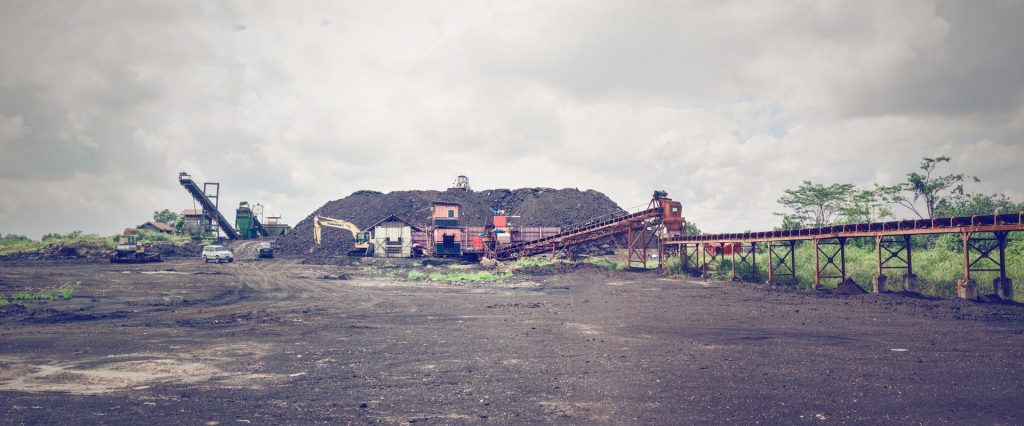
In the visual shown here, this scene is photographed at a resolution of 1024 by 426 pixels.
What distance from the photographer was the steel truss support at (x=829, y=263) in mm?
25688

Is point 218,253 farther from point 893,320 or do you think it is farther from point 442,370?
point 893,320

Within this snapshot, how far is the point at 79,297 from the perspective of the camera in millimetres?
21109

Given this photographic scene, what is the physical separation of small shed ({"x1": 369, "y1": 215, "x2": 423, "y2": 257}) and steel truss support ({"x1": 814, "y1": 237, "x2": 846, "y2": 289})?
3482cm

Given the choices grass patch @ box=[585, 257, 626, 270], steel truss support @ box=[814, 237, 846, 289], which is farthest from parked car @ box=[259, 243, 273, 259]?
steel truss support @ box=[814, 237, 846, 289]

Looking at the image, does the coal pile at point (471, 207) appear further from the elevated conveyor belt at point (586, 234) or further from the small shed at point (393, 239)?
the elevated conveyor belt at point (586, 234)

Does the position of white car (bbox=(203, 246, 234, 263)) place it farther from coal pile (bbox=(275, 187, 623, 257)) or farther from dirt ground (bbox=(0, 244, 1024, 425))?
dirt ground (bbox=(0, 244, 1024, 425))

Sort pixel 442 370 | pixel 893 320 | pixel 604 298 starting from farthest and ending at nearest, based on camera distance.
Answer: pixel 604 298 → pixel 893 320 → pixel 442 370

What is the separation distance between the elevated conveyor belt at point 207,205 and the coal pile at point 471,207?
18.8 ft

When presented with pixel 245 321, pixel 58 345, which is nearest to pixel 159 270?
pixel 245 321

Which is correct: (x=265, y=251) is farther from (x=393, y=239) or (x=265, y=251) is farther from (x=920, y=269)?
(x=920, y=269)

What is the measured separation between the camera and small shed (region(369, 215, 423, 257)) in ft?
174

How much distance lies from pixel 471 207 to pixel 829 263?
5433 cm

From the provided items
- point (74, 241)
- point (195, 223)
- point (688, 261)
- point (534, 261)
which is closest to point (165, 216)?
point (195, 223)

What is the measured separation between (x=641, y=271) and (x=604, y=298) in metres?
16.0
